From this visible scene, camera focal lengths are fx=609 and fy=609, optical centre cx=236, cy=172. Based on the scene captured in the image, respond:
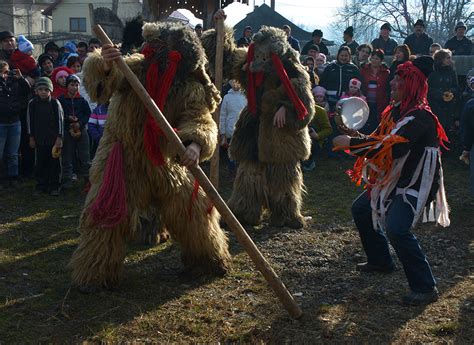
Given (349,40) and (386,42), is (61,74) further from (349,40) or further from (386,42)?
(386,42)

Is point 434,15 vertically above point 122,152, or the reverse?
point 434,15

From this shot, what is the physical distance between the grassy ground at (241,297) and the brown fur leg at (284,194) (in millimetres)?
137

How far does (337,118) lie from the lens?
181 inches

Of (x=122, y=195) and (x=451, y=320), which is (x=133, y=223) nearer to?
(x=122, y=195)

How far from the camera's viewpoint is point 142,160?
4539 mm

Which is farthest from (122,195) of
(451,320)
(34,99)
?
(34,99)

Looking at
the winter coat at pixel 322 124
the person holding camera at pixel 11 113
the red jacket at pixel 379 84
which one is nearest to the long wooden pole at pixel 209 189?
the person holding camera at pixel 11 113

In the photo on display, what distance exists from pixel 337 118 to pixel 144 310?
6.54 ft

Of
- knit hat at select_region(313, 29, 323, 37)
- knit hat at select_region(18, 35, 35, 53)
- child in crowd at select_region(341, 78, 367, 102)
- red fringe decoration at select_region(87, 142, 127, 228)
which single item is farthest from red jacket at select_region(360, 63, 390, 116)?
red fringe decoration at select_region(87, 142, 127, 228)

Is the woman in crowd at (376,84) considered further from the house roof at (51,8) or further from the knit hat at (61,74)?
the house roof at (51,8)

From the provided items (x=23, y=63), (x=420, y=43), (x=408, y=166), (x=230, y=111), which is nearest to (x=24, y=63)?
(x=23, y=63)

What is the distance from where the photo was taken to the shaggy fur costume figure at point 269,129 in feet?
19.9

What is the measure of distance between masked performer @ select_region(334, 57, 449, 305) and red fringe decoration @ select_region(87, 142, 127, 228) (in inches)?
63.1

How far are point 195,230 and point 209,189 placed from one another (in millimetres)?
714
